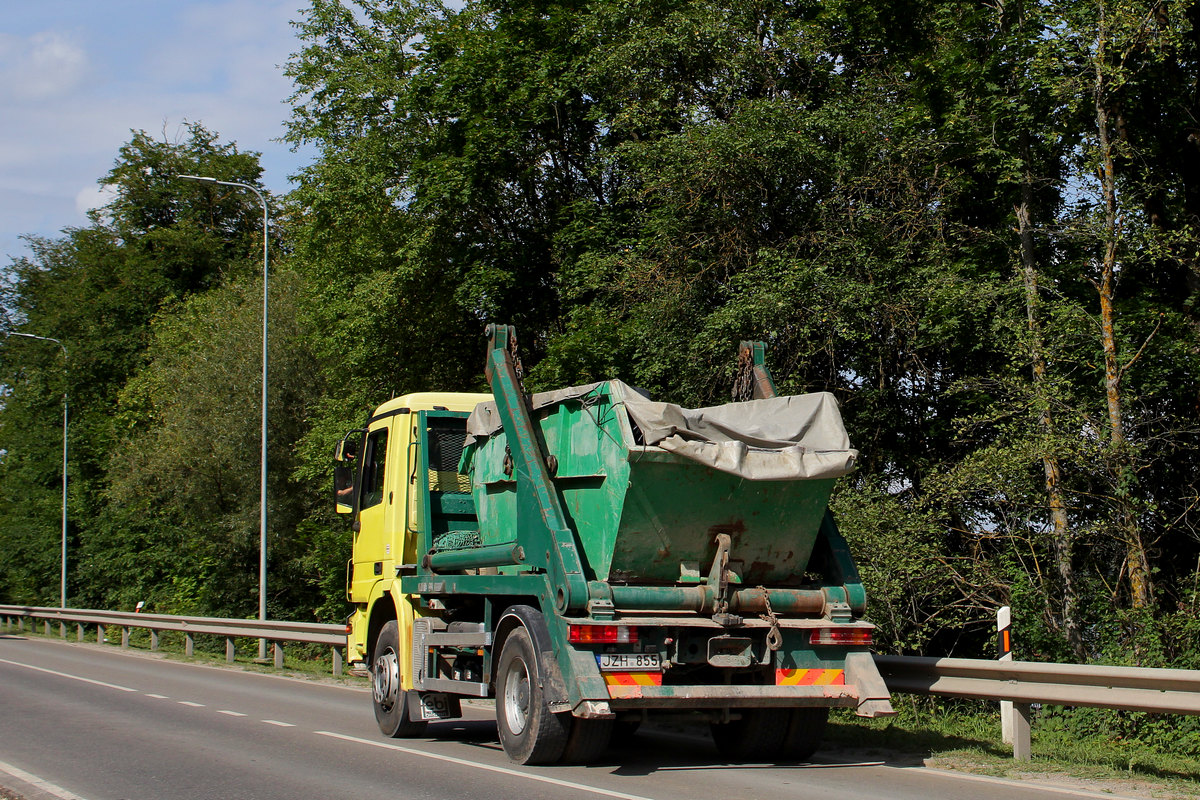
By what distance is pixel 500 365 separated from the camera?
30.1ft

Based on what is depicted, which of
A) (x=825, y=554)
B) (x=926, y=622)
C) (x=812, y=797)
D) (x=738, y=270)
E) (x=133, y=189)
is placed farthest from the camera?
(x=133, y=189)

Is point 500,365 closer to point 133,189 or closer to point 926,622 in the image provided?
point 926,622

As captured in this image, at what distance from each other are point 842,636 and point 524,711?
2424mm

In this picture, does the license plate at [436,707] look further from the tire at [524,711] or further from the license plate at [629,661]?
the license plate at [629,661]

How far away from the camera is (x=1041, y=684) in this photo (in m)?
8.51

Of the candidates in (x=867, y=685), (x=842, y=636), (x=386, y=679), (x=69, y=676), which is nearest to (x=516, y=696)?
(x=842, y=636)

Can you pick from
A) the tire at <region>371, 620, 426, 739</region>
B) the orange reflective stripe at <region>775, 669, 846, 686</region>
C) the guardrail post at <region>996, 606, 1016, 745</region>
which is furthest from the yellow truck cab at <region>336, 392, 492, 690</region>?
the guardrail post at <region>996, 606, 1016, 745</region>

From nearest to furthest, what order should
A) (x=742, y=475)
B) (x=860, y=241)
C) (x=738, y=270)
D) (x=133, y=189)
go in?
(x=742, y=475)
(x=860, y=241)
(x=738, y=270)
(x=133, y=189)

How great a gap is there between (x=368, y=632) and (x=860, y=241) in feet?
30.2

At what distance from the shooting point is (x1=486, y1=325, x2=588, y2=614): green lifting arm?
7.84 meters

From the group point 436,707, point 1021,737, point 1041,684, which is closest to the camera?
point 1041,684

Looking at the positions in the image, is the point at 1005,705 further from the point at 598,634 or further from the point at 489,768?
the point at 489,768

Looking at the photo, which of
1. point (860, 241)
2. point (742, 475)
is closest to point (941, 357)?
point (860, 241)

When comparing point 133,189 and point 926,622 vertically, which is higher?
point 133,189
